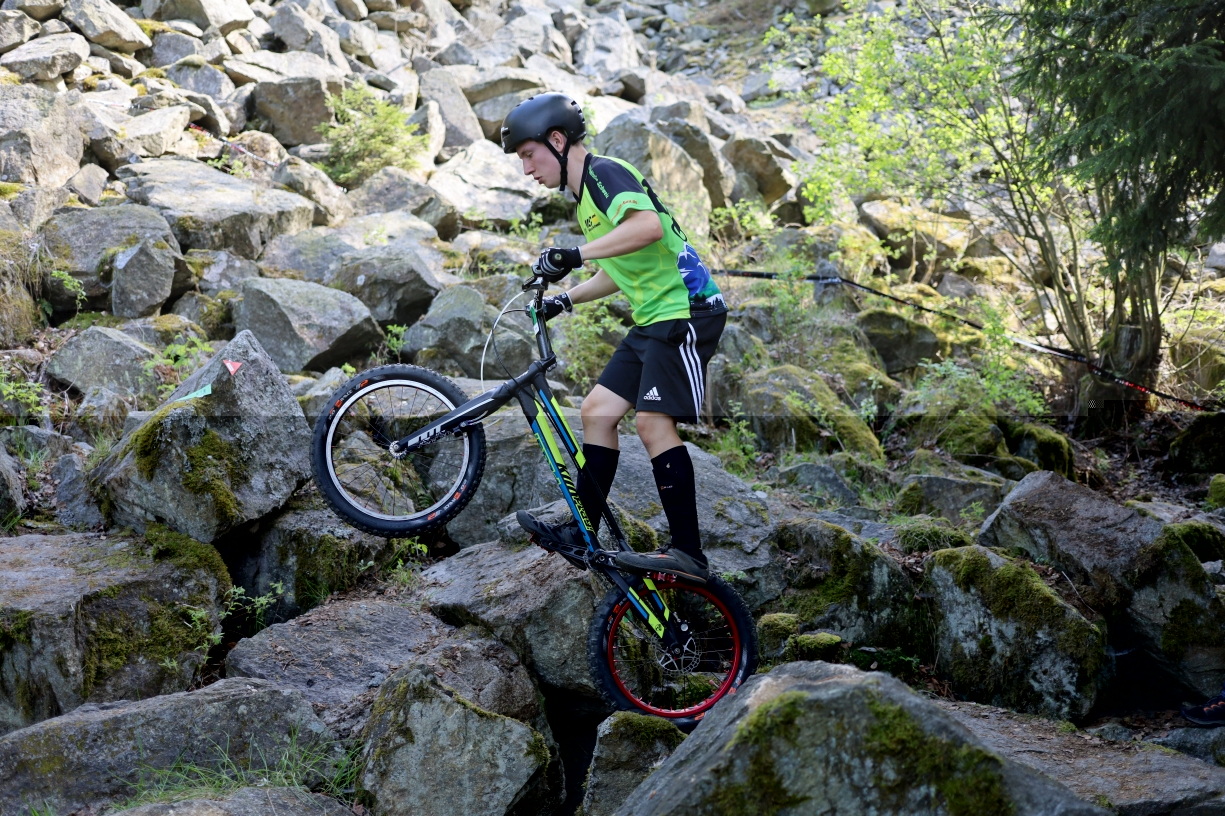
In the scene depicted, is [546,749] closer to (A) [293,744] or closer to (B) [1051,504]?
(A) [293,744]

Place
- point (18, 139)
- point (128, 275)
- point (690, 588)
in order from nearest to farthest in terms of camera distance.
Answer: point (690, 588) < point (128, 275) < point (18, 139)

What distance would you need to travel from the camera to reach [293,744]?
12.8 feet

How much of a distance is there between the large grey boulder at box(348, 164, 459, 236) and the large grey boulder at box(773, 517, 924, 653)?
355 inches

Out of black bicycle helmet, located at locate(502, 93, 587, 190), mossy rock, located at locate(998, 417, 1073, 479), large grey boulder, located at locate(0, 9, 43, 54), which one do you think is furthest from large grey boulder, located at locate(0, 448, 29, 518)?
large grey boulder, located at locate(0, 9, 43, 54)

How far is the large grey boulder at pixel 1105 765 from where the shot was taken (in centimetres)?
346

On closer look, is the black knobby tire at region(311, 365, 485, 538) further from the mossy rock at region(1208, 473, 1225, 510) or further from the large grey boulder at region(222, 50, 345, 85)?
the large grey boulder at region(222, 50, 345, 85)

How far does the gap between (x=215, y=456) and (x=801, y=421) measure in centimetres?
534

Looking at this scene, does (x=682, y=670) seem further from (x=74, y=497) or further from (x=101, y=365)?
(x=101, y=365)

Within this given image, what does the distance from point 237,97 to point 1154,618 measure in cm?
1533

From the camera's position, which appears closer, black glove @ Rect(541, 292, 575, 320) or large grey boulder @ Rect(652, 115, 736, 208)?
black glove @ Rect(541, 292, 575, 320)

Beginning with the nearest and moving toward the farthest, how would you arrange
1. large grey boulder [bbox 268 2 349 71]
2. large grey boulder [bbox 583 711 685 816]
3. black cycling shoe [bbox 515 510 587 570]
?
large grey boulder [bbox 583 711 685 816] → black cycling shoe [bbox 515 510 587 570] → large grey boulder [bbox 268 2 349 71]

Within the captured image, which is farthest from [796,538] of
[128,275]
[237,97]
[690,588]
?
[237,97]

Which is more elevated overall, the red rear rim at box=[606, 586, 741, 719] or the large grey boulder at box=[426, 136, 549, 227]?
the large grey boulder at box=[426, 136, 549, 227]

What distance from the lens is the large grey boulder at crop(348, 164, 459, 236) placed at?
13.0 meters
